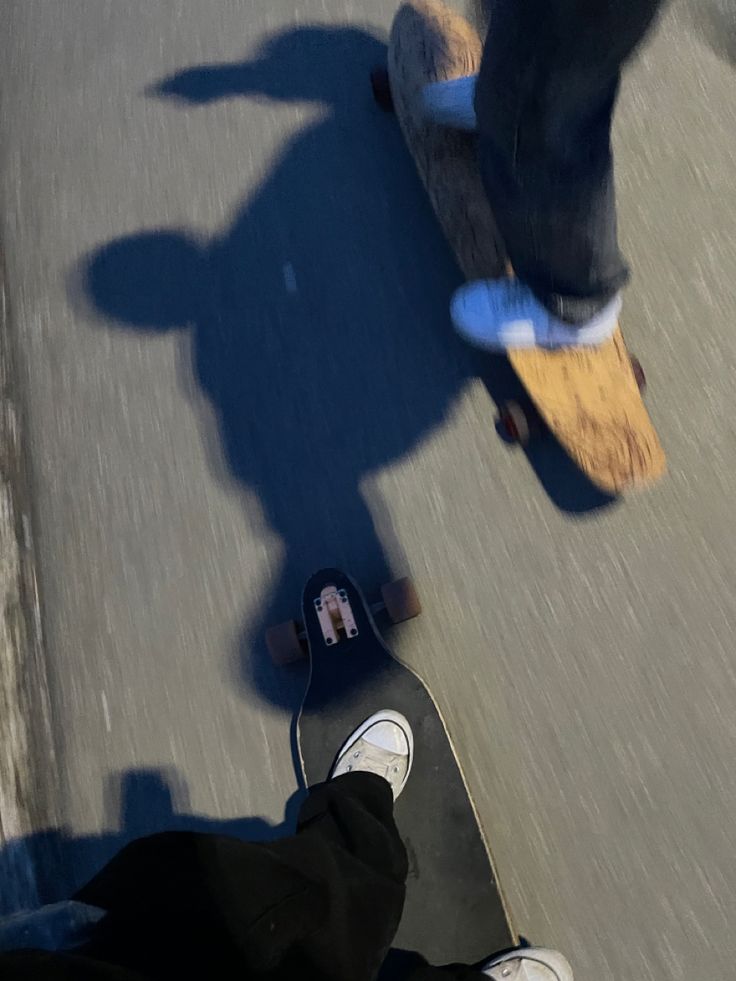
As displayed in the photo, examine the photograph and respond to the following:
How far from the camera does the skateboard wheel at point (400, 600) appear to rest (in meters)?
1.12

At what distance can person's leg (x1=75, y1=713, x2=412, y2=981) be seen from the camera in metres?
0.65

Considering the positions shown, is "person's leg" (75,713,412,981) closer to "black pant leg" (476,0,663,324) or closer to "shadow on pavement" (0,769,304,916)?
"shadow on pavement" (0,769,304,916)

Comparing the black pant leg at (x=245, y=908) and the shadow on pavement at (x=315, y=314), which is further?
the shadow on pavement at (x=315, y=314)

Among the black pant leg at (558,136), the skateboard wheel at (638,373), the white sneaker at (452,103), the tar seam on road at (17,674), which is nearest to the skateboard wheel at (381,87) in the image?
the white sneaker at (452,103)

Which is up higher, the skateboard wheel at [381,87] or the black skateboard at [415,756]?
the skateboard wheel at [381,87]

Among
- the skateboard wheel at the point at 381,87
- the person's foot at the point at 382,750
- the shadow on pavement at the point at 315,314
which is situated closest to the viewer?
the person's foot at the point at 382,750

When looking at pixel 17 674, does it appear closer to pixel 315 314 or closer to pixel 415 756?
pixel 415 756

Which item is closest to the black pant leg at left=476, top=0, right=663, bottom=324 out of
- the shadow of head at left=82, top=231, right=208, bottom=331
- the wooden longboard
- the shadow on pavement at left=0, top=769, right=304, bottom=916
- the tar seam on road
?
the wooden longboard

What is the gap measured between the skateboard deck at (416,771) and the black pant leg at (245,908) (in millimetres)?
237

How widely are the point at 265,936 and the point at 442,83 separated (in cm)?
128

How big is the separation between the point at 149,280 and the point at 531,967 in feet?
4.51

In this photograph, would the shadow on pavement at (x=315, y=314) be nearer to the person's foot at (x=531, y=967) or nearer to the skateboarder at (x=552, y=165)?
the skateboarder at (x=552, y=165)

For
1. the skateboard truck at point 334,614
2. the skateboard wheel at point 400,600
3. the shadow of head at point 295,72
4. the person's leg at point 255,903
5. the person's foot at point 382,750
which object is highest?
the shadow of head at point 295,72

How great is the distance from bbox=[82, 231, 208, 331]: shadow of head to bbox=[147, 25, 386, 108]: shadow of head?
36cm
